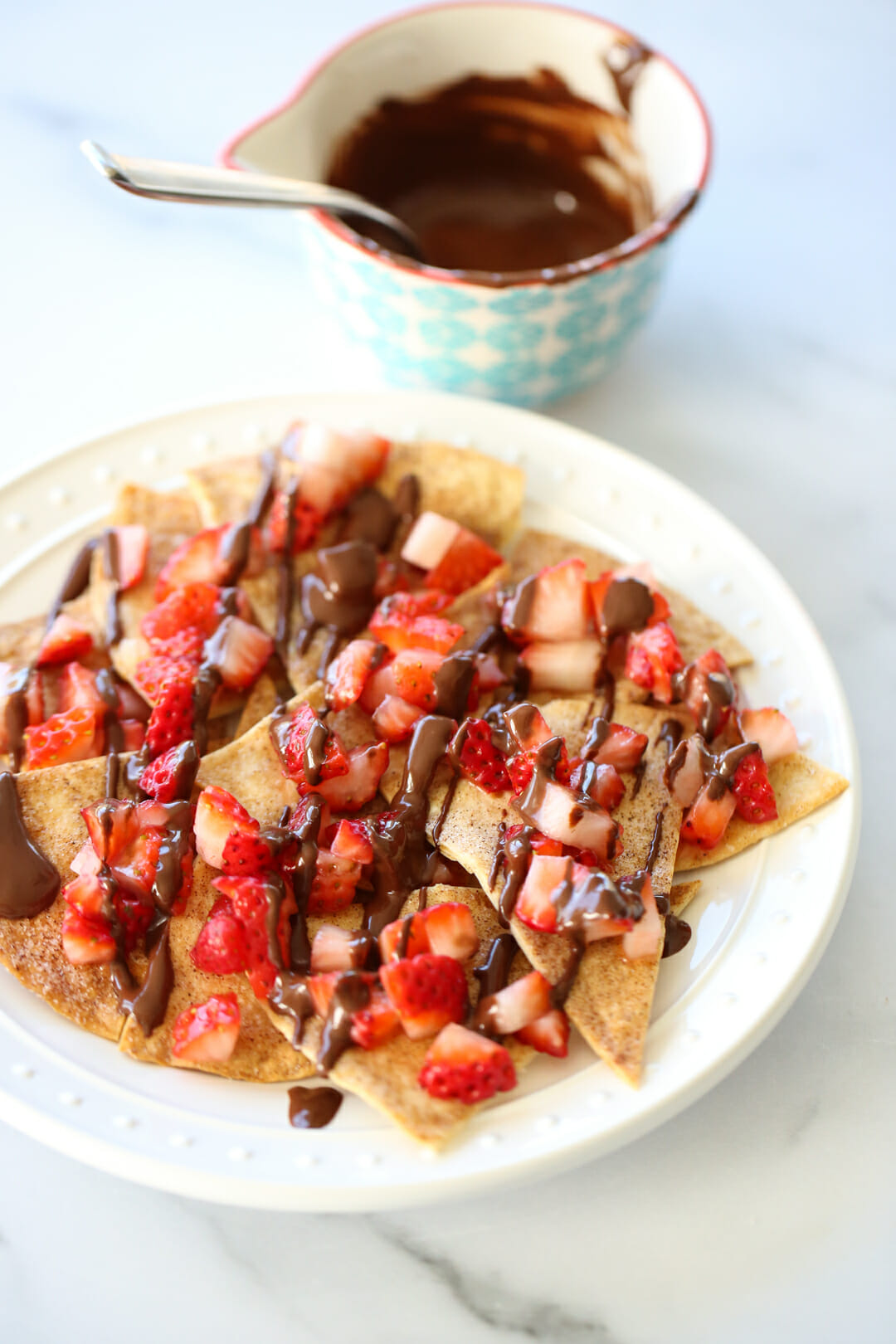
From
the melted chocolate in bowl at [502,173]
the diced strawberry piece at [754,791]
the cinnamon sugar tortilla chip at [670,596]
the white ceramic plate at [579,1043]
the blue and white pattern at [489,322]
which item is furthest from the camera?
the melted chocolate in bowl at [502,173]

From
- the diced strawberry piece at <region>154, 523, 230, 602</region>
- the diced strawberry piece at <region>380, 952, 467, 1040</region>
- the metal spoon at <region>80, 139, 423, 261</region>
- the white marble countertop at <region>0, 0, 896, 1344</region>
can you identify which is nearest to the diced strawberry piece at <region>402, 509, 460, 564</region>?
the diced strawberry piece at <region>154, 523, 230, 602</region>

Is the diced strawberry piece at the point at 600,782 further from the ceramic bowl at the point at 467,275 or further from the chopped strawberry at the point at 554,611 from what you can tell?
the ceramic bowl at the point at 467,275

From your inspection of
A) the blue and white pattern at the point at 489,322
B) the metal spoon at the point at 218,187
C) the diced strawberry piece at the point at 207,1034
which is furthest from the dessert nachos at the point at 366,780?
the metal spoon at the point at 218,187

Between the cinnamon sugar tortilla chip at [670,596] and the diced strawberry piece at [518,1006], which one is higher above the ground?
the cinnamon sugar tortilla chip at [670,596]

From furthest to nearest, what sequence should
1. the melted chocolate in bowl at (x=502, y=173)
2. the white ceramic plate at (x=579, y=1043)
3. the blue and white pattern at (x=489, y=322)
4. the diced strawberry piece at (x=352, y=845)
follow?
the melted chocolate in bowl at (x=502, y=173) < the blue and white pattern at (x=489, y=322) < the diced strawberry piece at (x=352, y=845) < the white ceramic plate at (x=579, y=1043)

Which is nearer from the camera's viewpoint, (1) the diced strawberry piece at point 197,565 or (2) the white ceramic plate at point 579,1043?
(2) the white ceramic plate at point 579,1043

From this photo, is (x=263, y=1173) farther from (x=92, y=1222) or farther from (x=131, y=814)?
(x=131, y=814)

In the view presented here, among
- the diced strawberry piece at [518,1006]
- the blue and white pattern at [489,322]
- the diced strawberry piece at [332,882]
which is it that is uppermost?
the blue and white pattern at [489,322]

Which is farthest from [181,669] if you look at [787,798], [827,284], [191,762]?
[827,284]

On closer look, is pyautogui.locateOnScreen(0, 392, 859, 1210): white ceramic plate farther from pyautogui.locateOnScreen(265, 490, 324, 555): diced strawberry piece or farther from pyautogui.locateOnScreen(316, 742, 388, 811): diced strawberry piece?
pyautogui.locateOnScreen(316, 742, 388, 811): diced strawberry piece
